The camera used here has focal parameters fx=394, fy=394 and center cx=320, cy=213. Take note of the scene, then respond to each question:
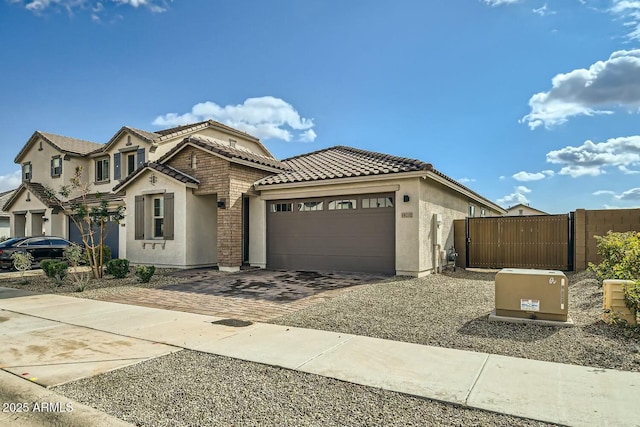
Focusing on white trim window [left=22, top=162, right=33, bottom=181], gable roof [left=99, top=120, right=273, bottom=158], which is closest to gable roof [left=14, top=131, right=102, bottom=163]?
white trim window [left=22, top=162, right=33, bottom=181]

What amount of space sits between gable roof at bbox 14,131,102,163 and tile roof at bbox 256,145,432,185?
51.1ft

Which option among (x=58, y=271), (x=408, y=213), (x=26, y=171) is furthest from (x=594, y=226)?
(x=26, y=171)

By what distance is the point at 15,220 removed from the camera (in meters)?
26.7

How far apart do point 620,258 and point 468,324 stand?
405 centimetres

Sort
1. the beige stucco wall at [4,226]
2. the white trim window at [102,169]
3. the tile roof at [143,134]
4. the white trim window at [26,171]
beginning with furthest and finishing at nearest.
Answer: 1. the beige stucco wall at [4,226]
2. the white trim window at [26,171]
3. the white trim window at [102,169]
4. the tile roof at [143,134]

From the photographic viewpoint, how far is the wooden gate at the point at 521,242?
13.6 metres

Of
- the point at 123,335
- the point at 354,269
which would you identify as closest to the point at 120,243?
the point at 354,269

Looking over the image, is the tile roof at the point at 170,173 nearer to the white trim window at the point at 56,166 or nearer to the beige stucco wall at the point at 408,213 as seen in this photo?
the beige stucco wall at the point at 408,213

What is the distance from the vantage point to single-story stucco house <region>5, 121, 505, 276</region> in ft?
41.5

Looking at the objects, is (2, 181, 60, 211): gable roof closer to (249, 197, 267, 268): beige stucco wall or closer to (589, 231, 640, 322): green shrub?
(249, 197, 267, 268): beige stucco wall

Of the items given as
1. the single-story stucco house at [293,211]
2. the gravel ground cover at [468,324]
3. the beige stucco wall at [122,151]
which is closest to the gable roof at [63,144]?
the beige stucco wall at [122,151]

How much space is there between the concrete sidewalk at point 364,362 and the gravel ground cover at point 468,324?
400 mm

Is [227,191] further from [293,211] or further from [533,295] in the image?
[533,295]

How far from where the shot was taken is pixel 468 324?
6.65 m
